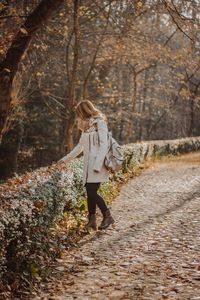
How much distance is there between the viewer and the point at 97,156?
7.45m

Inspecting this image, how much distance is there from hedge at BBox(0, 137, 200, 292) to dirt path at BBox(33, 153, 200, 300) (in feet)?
1.27

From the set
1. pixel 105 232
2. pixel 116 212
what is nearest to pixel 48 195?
pixel 105 232

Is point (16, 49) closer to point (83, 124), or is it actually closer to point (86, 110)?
point (86, 110)

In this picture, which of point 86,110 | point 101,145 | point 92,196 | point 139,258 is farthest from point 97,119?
point 139,258

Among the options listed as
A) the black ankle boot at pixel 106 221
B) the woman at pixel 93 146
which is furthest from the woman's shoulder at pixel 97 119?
the black ankle boot at pixel 106 221

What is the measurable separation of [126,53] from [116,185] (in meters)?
10.4

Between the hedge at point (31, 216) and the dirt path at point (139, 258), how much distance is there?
387 millimetres

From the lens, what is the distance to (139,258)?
6.39 metres

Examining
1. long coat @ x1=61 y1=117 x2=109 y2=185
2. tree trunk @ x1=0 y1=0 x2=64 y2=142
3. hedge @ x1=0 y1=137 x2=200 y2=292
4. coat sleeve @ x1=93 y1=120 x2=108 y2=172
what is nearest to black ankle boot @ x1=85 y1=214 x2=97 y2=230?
hedge @ x1=0 y1=137 x2=200 y2=292

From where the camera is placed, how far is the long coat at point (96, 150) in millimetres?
7441

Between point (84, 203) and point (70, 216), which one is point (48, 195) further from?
point (84, 203)

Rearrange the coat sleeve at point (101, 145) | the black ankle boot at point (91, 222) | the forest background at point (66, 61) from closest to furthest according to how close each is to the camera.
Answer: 1. the coat sleeve at point (101, 145)
2. the black ankle boot at point (91, 222)
3. the forest background at point (66, 61)

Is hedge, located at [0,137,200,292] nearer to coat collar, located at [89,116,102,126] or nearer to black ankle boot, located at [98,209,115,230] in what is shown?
black ankle boot, located at [98,209,115,230]

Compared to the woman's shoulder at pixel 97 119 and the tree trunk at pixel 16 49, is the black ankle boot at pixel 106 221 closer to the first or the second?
the woman's shoulder at pixel 97 119
